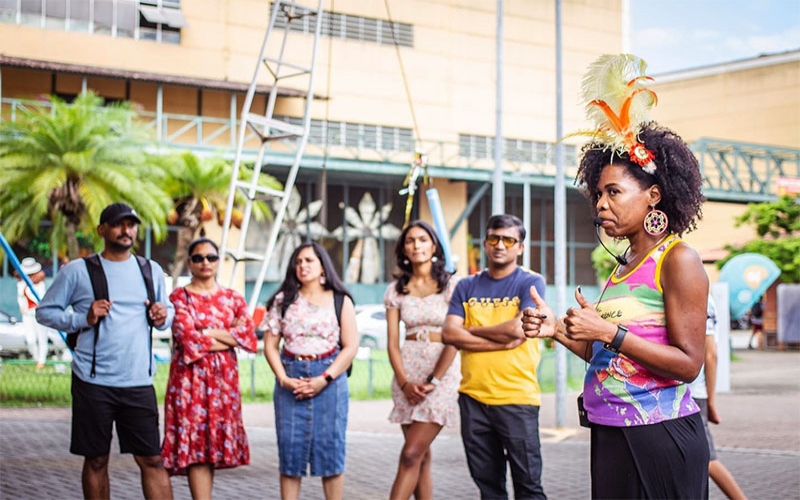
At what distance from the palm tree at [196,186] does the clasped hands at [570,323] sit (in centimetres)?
2223

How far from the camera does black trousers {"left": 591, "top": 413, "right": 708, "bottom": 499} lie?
332 cm

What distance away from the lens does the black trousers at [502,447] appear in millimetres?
5848

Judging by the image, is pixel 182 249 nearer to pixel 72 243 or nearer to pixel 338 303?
pixel 72 243

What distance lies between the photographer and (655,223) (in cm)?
345

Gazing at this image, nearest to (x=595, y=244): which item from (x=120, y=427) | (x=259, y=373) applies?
(x=259, y=373)

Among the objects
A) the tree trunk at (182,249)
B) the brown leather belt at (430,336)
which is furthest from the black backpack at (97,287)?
the tree trunk at (182,249)

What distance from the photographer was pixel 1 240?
8602 millimetres

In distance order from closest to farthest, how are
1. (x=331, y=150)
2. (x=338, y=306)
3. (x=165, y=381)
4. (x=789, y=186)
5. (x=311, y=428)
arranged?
(x=311, y=428), (x=338, y=306), (x=165, y=381), (x=331, y=150), (x=789, y=186)

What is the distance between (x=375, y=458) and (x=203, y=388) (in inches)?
156

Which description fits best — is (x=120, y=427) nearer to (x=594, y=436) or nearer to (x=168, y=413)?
(x=168, y=413)

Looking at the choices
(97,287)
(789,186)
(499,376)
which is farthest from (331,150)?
(499,376)

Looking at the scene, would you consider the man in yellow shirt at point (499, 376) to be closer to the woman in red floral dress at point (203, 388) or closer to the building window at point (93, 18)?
the woman in red floral dress at point (203, 388)

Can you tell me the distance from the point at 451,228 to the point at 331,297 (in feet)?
87.2

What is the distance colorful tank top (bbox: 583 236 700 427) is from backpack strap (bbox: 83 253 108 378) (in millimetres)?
3624
